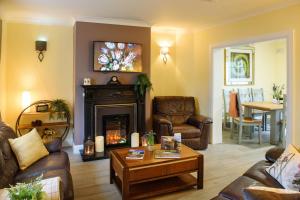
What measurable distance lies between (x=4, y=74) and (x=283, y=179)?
15.2 feet

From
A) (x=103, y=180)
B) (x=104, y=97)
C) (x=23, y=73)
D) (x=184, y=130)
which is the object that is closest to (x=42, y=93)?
(x=23, y=73)

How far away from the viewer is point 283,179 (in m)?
2.03

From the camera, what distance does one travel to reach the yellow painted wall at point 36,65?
4.40 m

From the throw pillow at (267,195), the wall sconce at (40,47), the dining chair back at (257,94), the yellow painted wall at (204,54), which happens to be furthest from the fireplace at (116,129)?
the dining chair back at (257,94)

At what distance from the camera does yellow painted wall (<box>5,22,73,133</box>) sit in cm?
440

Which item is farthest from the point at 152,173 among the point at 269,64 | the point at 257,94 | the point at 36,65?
the point at 269,64

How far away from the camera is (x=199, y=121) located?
15.6 ft

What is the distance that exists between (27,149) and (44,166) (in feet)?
1.01

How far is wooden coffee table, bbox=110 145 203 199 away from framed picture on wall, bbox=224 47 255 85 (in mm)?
4106

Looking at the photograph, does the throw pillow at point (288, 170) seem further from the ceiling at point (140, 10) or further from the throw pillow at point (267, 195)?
the ceiling at point (140, 10)

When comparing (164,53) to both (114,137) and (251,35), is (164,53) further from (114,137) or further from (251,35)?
(114,137)

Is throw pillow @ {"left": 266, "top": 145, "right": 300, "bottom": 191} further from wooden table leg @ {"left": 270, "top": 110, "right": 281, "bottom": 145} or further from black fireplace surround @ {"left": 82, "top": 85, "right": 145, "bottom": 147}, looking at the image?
wooden table leg @ {"left": 270, "top": 110, "right": 281, "bottom": 145}

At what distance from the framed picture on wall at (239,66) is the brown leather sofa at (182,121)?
189 centimetres

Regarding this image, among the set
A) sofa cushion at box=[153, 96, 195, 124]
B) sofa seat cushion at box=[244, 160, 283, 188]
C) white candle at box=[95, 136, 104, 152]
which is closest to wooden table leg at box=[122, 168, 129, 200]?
sofa seat cushion at box=[244, 160, 283, 188]
